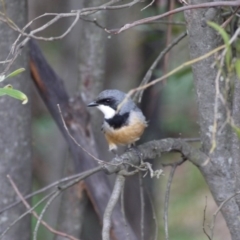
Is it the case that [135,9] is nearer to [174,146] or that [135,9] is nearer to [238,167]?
[174,146]

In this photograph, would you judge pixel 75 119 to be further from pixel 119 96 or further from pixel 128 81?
pixel 128 81

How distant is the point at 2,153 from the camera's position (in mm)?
3354

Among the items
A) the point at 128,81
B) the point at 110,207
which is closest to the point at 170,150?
the point at 110,207

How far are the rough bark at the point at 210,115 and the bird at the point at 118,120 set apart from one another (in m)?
0.76

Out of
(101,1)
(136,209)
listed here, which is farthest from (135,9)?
(136,209)

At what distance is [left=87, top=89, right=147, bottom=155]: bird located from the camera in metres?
3.49

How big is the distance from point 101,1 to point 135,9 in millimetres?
1274

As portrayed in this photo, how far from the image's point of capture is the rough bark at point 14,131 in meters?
3.28

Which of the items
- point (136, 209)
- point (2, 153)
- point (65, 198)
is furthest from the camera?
point (136, 209)

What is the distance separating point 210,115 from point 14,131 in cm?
122

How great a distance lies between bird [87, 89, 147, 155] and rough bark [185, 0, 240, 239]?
757 mm

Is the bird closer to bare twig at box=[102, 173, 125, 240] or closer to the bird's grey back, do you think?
the bird's grey back

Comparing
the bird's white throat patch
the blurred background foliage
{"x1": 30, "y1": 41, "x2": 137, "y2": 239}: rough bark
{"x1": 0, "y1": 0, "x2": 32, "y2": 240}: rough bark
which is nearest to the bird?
the bird's white throat patch

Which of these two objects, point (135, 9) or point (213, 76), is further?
point (135, 9)
